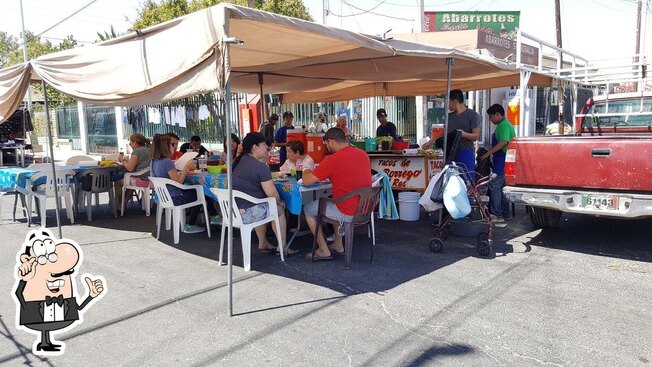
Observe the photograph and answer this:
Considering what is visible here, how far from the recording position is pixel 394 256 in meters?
5.62

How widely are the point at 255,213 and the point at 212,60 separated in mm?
1953

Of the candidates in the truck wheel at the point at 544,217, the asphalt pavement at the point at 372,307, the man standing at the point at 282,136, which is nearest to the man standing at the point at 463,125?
the truck wheel at the point at 544,217

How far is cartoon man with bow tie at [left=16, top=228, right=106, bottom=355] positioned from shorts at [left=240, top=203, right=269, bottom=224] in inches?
77.7

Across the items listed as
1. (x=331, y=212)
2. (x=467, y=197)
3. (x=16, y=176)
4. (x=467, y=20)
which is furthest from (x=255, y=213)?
(x=467, y=20)

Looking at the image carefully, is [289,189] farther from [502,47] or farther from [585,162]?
[502,47]

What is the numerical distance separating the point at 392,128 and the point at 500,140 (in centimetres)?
396

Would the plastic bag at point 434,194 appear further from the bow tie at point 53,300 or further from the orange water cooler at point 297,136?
the bow tie at point 53,300

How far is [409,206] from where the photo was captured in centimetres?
747

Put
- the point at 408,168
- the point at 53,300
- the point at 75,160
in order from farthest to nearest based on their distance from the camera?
the point at 75,160, the point at 408,168, the point at 53,300

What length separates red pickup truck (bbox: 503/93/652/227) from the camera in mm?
4875

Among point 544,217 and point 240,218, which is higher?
point 240,218

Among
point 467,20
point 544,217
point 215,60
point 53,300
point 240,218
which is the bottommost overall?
point 544,217

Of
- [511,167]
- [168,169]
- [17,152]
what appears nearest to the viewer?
[511,167]

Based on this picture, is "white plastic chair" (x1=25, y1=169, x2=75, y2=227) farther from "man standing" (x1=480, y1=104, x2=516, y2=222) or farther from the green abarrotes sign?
the green abarrotes sign
